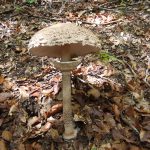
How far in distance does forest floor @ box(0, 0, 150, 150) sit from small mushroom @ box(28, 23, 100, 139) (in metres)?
0.17

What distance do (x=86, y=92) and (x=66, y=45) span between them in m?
0.77

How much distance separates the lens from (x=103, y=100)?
126 inches

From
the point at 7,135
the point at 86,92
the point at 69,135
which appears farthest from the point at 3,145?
the point at 86,92

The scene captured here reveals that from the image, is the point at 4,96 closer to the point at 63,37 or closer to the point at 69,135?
the point at 69,135

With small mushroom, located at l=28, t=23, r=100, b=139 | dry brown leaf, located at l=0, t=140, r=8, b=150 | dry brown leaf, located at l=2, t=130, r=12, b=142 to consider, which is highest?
A: small mushroom, located at l=28, t=23, r=100, b=139

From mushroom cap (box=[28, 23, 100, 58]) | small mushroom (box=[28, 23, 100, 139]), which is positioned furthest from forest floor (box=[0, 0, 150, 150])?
mushroom cap (box=[28, 23, 100, 58])

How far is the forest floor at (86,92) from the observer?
9.36ft

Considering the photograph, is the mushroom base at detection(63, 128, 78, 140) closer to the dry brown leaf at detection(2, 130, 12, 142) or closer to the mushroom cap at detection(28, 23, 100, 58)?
the dry brown leaf at detection(2, 130, 12, 142)

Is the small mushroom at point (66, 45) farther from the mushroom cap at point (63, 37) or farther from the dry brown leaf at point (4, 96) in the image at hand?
the dry brown leaf at point (4, 96)

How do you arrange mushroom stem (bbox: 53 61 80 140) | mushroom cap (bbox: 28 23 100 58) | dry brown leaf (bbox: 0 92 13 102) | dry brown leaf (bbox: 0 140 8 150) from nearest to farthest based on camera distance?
mushroom cap (bbox: 28 23 100 58), mushroom stem (bbox: 53 61 80 140), dry brown leaf (bbox: 0 140 8 150), dry brown leaf (bbox: 0 92 13 102)

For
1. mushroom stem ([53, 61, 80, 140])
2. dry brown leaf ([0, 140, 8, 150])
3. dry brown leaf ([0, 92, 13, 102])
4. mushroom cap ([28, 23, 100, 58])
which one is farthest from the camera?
dry brown leaf ([0, 92, 13, 102])

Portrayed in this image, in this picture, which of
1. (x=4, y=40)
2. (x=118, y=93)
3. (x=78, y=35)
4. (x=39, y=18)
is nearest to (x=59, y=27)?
(x=78, y=35)

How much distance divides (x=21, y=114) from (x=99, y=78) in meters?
1.01

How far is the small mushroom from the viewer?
2.27m
